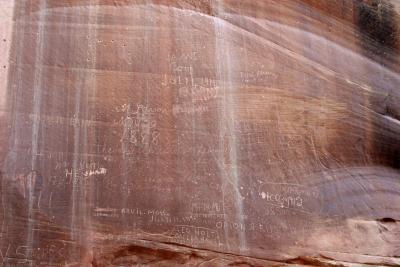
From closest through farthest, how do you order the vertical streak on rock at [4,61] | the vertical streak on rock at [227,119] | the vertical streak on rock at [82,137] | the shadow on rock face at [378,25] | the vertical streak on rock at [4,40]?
1. the vertical streak on rock at [4,61]
2. the vertical streak on rock at [82,137]
3. the vertical streak on rock at [4,40]
4. the vertical streak on rock at [227,119]
5. the shadow on rock face at [378,25]

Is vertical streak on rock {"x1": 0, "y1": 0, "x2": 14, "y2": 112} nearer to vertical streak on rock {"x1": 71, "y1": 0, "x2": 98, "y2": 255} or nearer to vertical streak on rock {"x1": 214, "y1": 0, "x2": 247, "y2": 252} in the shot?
vertical streak on rock {"x1": 71, "y1": 0, "x2": 98, "y2": 255}

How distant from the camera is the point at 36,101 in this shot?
20.0 ft

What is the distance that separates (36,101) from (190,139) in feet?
6.25

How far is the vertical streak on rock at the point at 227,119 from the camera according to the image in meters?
6.18

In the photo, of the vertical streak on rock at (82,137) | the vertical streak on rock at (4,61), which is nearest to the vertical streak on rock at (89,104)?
the vertical streak on rock at (82,137)

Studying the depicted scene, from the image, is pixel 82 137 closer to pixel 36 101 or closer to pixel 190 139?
pixel 36 101

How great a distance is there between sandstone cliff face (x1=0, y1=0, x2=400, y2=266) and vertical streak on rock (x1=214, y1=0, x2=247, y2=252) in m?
0.02

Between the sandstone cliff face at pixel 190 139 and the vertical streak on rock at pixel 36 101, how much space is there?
0.02m

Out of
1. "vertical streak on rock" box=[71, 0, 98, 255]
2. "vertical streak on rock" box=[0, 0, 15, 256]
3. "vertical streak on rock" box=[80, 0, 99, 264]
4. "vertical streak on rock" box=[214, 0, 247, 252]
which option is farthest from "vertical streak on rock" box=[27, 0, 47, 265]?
"vertical streak on rock" box=[214, 0, 247, 252]

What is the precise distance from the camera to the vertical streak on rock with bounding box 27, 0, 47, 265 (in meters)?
5.77

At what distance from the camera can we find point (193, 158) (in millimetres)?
6246

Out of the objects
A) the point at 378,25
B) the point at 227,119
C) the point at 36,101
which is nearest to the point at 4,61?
the point at 36,101

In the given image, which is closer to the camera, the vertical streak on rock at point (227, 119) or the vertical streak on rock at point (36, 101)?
the vertical streak on rock at point (36, 101)

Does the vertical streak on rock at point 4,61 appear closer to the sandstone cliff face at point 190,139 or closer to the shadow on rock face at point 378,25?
the sandstone cliff face at point 190,139
